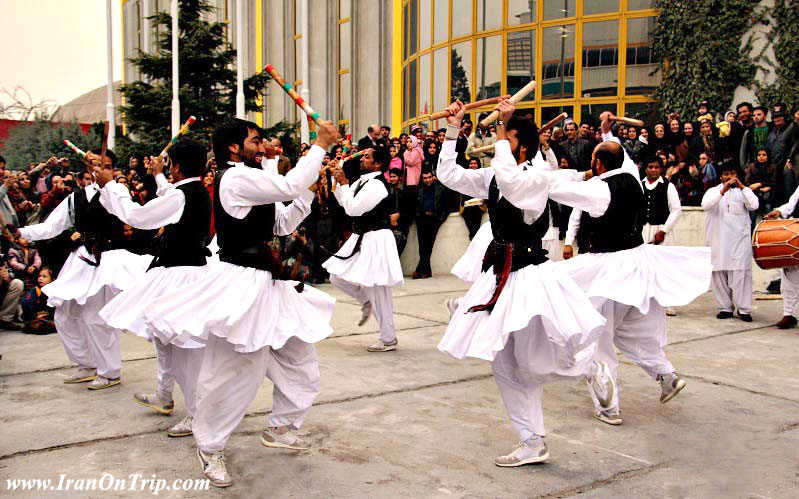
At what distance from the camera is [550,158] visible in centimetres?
738

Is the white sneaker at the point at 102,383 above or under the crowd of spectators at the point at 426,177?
under

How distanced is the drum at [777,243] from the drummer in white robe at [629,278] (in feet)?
11.9

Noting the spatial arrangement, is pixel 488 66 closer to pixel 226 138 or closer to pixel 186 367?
pixel 226 138

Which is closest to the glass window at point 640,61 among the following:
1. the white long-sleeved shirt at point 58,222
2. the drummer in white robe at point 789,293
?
the drummer in white robe at point 789,293

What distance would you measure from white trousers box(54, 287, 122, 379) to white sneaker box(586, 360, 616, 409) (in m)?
3.81

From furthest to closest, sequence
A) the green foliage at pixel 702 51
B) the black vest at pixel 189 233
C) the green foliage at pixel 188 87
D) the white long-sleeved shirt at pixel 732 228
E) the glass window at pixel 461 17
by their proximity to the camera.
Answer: the green foliage at pixel 188 87, the glass window at pixel 461 17, the green foliage at pixel 702 51, the white long-sleeved shirt at pixel 732 228, the black vest at pixel 189 233

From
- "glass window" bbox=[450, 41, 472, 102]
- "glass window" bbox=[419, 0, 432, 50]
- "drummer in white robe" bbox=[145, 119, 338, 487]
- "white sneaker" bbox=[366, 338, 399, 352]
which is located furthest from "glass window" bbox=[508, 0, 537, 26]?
"drummer in white robe" bbox=[145, 119, 338, 487]

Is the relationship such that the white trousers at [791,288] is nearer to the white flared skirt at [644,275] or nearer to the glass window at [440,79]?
the white flared skirt at [644,275]

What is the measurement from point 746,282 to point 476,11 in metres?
11.4

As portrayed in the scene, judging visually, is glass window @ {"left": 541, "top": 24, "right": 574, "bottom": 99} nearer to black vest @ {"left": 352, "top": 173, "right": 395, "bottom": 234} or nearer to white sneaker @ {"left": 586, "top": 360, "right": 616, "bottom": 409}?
black vest @ {"left": 352, "top": 173, "right": 395, "bottom": 234}

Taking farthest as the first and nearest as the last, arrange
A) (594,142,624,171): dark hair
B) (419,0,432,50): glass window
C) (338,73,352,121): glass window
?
(338,73,352,121): glass window
(419,0,432,50): glass window
(594,142,624,171): dark hair

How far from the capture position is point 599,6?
17406mm

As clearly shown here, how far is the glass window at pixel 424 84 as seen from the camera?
20.7 m

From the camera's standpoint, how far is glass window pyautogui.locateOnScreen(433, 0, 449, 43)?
1995cm
